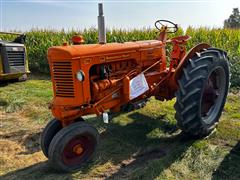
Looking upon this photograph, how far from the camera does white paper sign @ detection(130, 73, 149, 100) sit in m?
4.44

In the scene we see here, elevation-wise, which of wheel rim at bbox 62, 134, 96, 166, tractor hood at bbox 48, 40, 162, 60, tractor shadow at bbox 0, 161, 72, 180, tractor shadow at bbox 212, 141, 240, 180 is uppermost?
tractor hood at bbox 48, 40, 162, 60

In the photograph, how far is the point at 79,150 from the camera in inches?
154

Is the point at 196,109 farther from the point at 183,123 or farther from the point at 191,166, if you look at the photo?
the point at 191,166

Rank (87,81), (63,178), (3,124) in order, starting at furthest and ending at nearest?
1. (3,124)
2. (87,81)
3. (63,178)

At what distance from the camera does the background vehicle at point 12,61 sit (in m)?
8.97

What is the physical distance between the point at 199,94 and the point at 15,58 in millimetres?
6469

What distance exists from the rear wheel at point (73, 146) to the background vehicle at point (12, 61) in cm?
570

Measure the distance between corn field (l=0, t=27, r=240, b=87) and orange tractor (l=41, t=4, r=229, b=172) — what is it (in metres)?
4.95

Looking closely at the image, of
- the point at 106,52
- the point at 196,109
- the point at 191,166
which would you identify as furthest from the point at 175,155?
the point at 106,52

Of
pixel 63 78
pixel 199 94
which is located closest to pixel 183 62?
pixel 199 94

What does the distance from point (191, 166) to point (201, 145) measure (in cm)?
54

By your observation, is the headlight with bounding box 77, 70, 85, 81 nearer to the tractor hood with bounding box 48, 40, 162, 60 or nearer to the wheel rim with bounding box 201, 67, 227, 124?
the tractor hood with bounding box 48, 40, 162, 60

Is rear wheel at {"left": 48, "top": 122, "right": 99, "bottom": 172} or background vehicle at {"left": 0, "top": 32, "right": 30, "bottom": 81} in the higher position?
background vehicle at {"left": 0, "top": 32, "right": 30, "bottom": 81}

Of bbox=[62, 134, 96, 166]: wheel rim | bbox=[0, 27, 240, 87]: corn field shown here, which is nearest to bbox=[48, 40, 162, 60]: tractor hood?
bbox=[62, 134, 96, 166]: wheel rim
